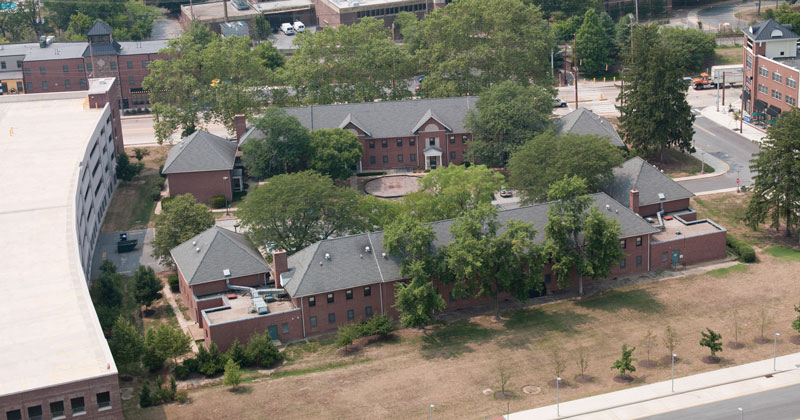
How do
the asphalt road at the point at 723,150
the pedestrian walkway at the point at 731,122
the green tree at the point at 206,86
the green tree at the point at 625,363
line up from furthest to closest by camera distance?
the pedestrian walkway at the point at 731,122, the green tree at the point at 206,86, the asphalt road at the point at 723,150, the green tree at the point at 625,363

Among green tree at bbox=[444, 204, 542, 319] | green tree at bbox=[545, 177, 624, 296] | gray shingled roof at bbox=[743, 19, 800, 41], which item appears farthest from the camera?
gray shingled roof at bbox=[743, 19, 800, 41]

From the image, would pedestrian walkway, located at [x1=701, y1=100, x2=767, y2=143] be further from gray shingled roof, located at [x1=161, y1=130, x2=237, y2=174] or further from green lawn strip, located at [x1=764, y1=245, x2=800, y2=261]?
gray shingled roof, located at [x1=161, y1=130, x2=237, y2=174]

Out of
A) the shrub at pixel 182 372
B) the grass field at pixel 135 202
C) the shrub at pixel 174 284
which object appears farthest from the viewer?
the grass field at pixel 135 202

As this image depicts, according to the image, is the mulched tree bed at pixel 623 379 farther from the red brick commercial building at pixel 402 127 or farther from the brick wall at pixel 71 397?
the red brick commercial building at pixel 402 127

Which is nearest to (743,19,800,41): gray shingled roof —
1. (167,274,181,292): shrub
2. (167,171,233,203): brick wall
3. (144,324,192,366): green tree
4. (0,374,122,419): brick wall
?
(167,171,233,203): brick wall

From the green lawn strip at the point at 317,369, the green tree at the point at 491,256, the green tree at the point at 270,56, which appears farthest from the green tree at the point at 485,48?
the green lawn strip at the point at 317,369

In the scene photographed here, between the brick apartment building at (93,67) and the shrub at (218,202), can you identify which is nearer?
the shrub at (218,202)

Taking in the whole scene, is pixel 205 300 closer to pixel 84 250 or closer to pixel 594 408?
pixel 84 250
